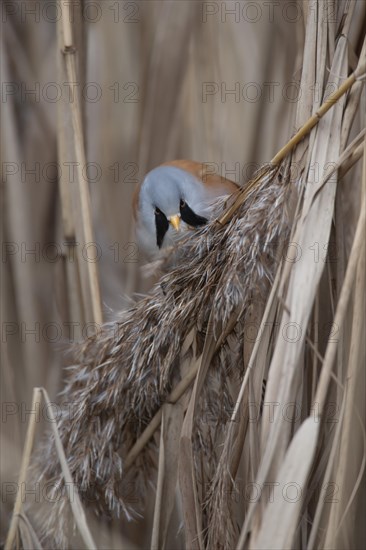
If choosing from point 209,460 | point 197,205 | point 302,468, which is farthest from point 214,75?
point 302,468

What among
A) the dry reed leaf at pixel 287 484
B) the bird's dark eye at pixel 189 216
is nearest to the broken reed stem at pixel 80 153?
the bird's dark eye at pixel 189 216

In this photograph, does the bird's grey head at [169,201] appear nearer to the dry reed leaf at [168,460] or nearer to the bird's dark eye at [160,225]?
the bird's dark eye at [160,225]

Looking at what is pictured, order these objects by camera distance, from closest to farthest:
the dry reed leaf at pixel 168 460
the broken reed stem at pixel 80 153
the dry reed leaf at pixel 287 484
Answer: the dry reed leaf at pixel 287 484 < the dry reed leaf at pixel 168 460 < the broken reed stem at pixel 80 153

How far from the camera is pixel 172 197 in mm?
1536

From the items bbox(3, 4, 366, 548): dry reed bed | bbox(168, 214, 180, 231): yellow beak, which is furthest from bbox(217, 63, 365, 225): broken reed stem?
bbox(168, 214, 180, 231): yellow beak

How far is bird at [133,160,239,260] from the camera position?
1.53 m

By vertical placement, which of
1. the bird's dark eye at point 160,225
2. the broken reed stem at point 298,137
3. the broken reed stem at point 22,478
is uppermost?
the broken reed stem at point 298,137

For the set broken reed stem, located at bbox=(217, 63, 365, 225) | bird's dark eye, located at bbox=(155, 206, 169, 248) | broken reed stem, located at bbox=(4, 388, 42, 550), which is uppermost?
broken reed stem, located at bbox=(217, 63, 365, 225)

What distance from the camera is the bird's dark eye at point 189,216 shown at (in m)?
1.52

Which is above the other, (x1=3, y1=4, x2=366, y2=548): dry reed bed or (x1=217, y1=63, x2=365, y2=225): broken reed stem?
(x1=217, y1=63, x2=365, y2=225): broken reed stem

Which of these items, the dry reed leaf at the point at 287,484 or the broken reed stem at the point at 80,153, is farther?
the broken reed stem at the point at 80,153

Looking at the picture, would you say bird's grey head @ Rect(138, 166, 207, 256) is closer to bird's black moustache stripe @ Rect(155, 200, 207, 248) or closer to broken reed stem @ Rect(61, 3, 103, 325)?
bird's black moustache stripe @ Rect(155, 200, 207, 248)

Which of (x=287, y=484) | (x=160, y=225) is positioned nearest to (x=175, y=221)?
(x=160, y=225)

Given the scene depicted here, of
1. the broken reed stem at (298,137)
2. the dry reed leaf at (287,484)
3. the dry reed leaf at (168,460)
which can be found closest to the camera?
the dry reed leaf at (287,484)
